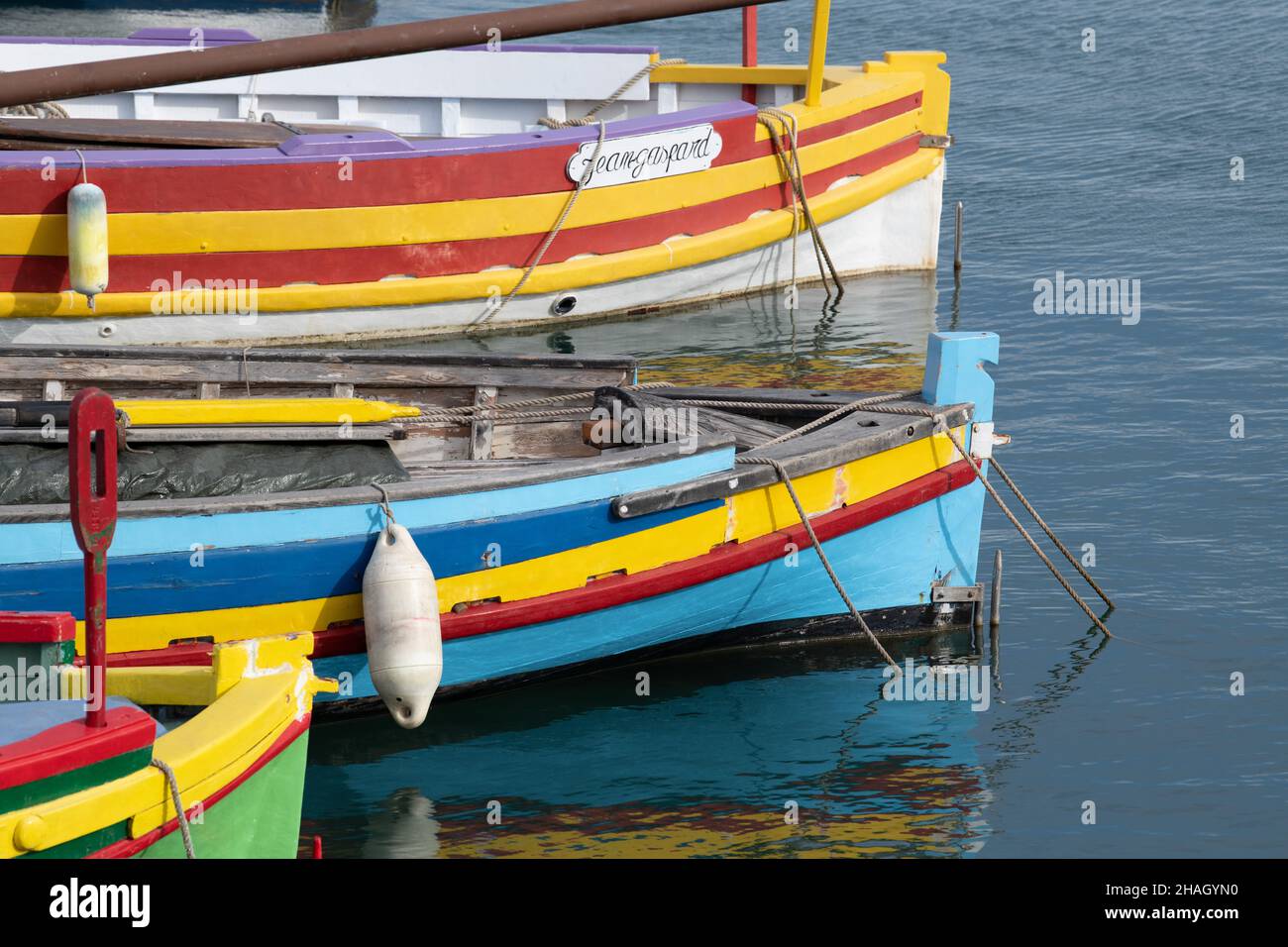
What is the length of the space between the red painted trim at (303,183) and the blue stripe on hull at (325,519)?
20.4ft

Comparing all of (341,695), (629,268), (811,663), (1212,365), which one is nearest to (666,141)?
(629,268)

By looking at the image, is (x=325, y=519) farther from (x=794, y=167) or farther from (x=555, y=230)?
(x=794, y=167)

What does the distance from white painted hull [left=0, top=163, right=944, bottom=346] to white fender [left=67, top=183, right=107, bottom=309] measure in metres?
0.53

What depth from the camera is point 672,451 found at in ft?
31.2

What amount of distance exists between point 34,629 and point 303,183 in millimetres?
7813

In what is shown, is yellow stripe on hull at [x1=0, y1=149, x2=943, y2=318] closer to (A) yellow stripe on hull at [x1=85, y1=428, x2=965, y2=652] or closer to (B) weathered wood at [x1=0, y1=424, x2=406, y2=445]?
(B) weathered wood at [x1=0, y1=424, x2=406, y2=445]

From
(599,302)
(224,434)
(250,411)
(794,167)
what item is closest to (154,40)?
(599,302)

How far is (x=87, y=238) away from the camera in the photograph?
13742 millimetres

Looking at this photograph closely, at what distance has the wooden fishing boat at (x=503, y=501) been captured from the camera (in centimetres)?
865

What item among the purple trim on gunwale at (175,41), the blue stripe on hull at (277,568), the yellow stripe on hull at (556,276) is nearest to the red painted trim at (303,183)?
the yellow stripe on hull at (556,276)

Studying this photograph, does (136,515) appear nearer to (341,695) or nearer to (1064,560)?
(341,695)

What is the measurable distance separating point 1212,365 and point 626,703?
835 cm

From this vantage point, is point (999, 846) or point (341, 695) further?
point (341, 695)

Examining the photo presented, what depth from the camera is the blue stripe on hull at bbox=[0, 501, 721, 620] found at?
837 centimetres
